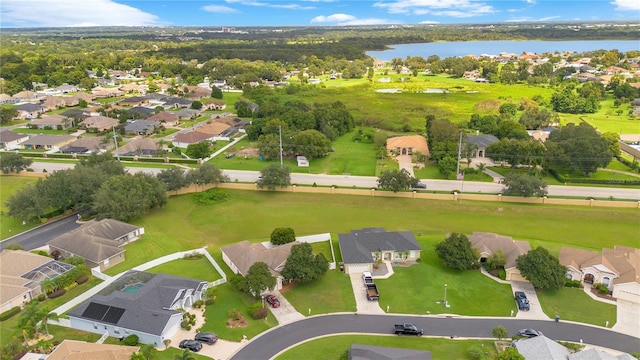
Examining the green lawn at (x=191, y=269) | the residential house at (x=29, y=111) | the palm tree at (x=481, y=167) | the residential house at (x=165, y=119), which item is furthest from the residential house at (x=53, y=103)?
the palm tree at (x=481, y=167)

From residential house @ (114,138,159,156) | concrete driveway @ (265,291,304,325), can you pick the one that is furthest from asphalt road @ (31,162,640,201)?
concrete driveway @ (265,291,304,325)

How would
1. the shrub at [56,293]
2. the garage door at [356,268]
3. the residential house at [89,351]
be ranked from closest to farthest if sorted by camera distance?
1. the residential house at [89,351]
2. the shrub at [56,293]
3. the garage door at [356,268]

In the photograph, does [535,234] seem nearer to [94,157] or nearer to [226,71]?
[94,157]

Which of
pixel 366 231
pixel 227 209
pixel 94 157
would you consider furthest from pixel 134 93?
pixel 366 231

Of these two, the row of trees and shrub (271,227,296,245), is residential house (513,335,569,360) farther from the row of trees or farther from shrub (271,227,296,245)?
shrub (271,227,296,245)

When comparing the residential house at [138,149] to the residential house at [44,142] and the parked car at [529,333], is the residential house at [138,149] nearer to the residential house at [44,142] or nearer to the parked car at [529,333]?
the residential house at [44,142]

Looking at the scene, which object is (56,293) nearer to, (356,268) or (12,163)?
(356,268)
